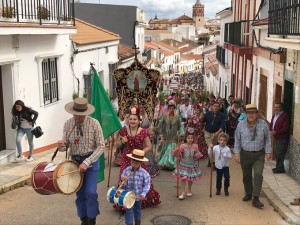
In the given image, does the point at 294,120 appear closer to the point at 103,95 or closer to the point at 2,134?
the point at 103,95

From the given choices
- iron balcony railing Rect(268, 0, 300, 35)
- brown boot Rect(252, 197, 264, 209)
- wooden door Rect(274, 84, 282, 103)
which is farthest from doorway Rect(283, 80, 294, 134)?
brown boot Rect(252, 197, 264, 209)

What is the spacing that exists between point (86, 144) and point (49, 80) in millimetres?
7288

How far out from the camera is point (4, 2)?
10461 mm

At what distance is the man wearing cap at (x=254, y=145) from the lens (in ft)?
24.1

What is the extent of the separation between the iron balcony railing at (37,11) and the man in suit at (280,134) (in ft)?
20.2

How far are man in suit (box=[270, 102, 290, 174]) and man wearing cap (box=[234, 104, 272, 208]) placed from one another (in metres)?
2.20

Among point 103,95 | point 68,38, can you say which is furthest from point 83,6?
point 103,95

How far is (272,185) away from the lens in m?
8.66

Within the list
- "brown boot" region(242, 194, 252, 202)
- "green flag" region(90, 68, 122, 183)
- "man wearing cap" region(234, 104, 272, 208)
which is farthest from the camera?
"green flag" region(90, 68, 122, 183)

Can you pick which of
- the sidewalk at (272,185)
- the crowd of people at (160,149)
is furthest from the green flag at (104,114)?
the sidewalk at (272,185)

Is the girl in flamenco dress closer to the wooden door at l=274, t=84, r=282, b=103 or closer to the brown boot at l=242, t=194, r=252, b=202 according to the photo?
the brown boot at l=242, t=194, r=252, b=202

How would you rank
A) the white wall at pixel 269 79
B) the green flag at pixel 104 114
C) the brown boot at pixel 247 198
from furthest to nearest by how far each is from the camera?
the white wall at pixel 269 79 < the green flag at pixel 104 114 < the brown boot at pixel 247 198

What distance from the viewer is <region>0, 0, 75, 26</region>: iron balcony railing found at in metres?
10.0

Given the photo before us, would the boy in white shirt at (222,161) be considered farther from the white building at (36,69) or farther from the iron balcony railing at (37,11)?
the iron balcony railing at (37,11)
